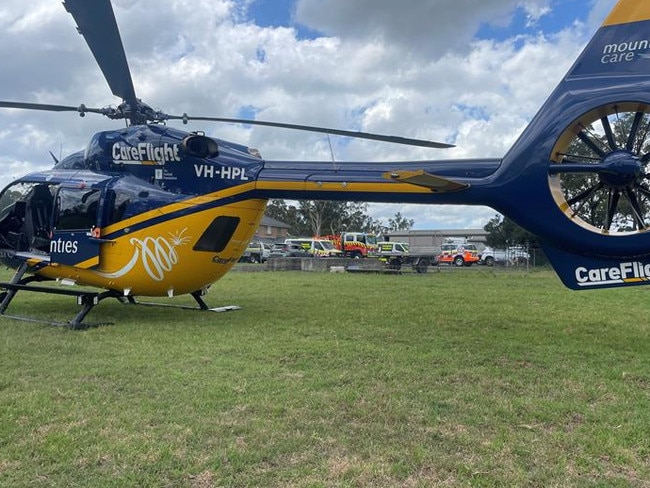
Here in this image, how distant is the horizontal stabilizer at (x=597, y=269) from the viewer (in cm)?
651

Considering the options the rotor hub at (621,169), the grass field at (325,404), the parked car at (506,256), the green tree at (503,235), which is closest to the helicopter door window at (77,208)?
the grass field at (325,404)

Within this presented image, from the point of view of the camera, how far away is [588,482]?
3268mm

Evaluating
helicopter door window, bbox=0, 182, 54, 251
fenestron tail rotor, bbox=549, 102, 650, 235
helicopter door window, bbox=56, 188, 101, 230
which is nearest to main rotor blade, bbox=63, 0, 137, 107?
helicopter door window, bbox=56, 188, 101, 230

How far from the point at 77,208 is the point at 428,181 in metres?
6.16

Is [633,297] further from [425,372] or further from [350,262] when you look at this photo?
[350,262]

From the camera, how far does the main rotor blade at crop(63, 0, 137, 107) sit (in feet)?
22.3

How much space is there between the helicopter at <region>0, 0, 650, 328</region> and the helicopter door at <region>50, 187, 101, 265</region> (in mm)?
22

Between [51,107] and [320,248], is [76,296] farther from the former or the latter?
[320,248]

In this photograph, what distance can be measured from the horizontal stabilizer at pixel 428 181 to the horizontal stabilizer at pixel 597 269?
1437 mm

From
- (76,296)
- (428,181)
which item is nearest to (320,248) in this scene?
(76,296)

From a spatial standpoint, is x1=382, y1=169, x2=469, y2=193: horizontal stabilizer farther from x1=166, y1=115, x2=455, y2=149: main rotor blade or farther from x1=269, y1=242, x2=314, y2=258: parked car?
x1=269, y1=242, x2=314, y2=258: parked car

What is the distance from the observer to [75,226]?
930cm

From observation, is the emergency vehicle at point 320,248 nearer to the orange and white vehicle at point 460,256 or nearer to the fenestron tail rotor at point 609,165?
the orange and white vehicle at point 460,256

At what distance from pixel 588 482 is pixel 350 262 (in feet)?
93.5
